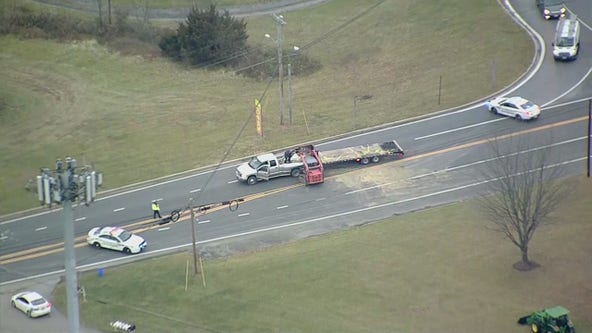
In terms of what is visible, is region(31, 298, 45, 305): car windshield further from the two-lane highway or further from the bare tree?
the bare tree

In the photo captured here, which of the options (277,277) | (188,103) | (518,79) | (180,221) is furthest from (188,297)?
(518,79)

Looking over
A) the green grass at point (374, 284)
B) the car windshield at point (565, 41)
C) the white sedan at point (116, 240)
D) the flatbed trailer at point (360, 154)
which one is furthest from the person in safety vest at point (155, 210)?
the car windshield at point (565, 41)

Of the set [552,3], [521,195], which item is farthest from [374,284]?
[552,3]

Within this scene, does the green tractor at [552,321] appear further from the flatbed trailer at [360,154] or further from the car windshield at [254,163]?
the car windshield at [254,163]

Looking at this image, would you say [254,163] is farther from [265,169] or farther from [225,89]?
[225,89]

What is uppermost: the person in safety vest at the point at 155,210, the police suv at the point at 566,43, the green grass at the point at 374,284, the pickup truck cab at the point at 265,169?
the police suv at the point at 566,43

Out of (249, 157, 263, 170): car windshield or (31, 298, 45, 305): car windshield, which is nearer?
(31, 298, 45, 305): car windshield

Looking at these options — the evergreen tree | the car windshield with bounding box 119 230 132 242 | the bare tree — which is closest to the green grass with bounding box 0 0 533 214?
the evergreen tree
